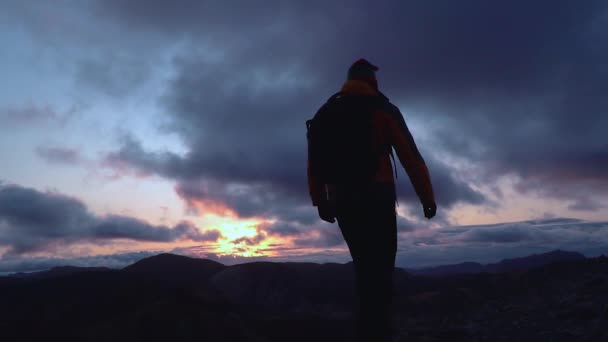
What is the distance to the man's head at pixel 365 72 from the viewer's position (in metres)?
3.52

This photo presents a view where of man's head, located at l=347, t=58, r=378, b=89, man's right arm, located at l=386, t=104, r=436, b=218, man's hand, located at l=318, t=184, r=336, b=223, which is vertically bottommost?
man's hand, located at l=318, t=184, r=336, b=223

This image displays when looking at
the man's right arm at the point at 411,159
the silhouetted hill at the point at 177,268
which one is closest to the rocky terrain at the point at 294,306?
the silhouetted hill at the point at 177,268

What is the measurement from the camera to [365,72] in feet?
11.6

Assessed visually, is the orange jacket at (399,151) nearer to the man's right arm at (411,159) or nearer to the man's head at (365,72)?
the man's right arm at (411,159)

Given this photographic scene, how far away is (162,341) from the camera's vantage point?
2872 centimetres

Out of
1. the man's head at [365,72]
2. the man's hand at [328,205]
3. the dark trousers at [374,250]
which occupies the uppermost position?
the man's head at [365,72]

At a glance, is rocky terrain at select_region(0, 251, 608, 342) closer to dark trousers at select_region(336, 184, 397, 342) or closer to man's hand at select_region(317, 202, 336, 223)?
dark trousers at select_region(336, 184, 397, 342)

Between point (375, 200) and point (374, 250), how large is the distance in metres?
0.36

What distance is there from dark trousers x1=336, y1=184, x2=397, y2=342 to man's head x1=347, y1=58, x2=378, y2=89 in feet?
2.98

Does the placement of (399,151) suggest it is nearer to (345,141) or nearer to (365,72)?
(345,141)

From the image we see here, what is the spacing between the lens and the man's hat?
3.53 metres

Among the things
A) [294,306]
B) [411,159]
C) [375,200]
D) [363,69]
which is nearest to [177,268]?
[294,306]

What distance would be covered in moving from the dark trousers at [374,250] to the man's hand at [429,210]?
0.22m

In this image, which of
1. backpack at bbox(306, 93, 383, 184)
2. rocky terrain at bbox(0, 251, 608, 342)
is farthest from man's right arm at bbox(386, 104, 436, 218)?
rocky terrain at bbox(0, 251, 608, 342)
